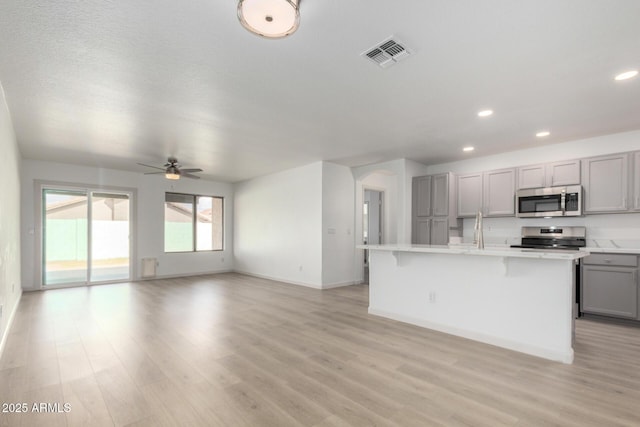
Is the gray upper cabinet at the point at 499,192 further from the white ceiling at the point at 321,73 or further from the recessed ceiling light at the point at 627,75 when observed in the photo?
the recessed ceiling light at the point at 627,75

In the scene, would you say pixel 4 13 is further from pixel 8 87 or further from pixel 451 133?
pixel 451 133

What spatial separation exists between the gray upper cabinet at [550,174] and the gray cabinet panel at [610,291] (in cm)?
134

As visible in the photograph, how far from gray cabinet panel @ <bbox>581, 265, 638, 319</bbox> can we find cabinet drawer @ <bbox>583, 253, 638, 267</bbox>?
0.18 ft

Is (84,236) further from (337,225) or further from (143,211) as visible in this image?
(337,225)

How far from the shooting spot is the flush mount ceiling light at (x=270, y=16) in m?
1.73

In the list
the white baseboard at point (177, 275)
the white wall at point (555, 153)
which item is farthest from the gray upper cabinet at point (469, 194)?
the white baseboard at point (177, 275)

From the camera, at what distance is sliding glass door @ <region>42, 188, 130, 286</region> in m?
6.58

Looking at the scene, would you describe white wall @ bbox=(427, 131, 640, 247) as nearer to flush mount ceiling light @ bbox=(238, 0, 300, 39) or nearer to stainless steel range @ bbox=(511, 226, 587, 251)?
stainless steel range @ bbox=(511, 226, 587, 251)

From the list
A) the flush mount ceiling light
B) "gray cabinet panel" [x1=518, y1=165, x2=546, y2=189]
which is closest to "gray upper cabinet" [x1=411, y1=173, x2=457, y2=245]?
"gray cabinet panel" [x1=518, y1=165, x2=546, y2=189]

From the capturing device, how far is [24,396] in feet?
7.55

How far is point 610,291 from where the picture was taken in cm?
419

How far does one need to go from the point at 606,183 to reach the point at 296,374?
16.3 ft

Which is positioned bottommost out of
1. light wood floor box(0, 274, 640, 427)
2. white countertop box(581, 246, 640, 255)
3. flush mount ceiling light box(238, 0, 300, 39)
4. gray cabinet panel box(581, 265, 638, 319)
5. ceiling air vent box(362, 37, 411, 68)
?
light wood floor box(0, 274, 640, 427)

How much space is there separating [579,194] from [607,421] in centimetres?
365
